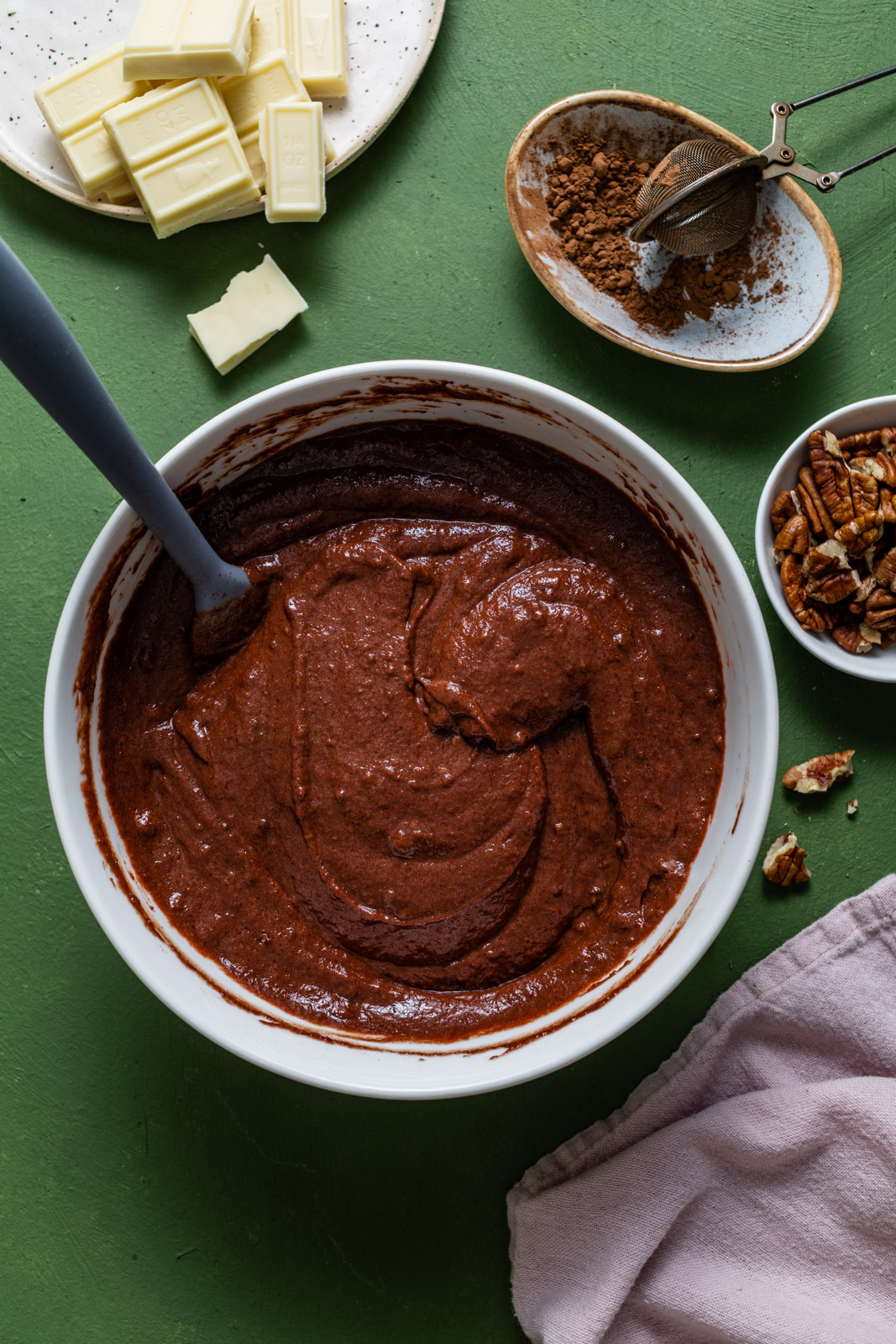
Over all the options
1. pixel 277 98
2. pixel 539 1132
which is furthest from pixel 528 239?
pixel 539 1132

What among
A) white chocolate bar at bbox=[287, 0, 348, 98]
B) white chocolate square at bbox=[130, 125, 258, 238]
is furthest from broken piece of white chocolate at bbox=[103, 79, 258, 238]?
white chocolate bar at bbox=[287, 0, 348, 98]

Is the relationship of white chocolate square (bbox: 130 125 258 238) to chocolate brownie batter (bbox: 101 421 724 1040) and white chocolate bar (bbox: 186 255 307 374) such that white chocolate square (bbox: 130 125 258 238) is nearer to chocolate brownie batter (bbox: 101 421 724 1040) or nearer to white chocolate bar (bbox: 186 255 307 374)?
white chocolate bar (bbox: 186 255 307 374)

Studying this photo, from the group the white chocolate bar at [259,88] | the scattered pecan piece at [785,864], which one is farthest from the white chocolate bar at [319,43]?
the scattered pecan piece at [785,864]

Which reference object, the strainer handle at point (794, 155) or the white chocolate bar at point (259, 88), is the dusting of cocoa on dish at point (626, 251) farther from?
the white chocolate bar at point (259, 88)

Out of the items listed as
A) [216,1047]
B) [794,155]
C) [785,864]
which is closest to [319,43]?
[794,155]

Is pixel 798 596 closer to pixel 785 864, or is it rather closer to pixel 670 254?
pixel 785 864

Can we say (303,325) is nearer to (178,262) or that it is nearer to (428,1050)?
(178,262)
